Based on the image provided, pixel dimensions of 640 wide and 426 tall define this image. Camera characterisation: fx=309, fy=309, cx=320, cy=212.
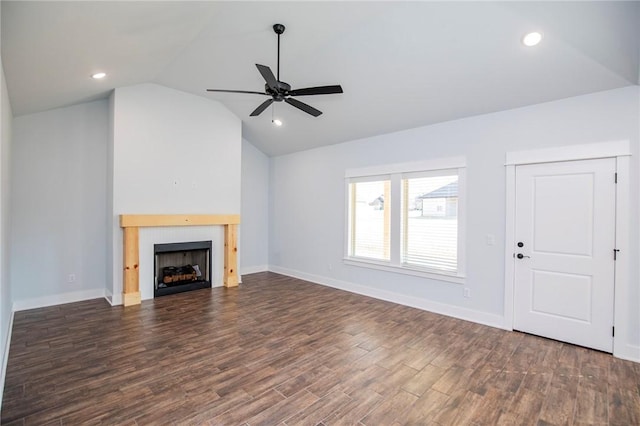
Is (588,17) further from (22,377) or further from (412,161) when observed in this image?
(22,377)

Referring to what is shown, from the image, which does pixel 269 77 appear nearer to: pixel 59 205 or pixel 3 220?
pixel 3 220

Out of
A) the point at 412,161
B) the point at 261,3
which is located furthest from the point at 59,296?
the point at 412,161

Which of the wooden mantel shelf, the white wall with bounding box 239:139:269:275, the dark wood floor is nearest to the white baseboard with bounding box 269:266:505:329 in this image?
the dark wood floor

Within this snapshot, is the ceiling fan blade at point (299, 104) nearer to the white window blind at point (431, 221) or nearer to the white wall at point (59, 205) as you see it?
the white window blind at point (431, 221)

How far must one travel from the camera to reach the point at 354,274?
226 inches

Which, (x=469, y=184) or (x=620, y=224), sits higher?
(x=469, y=184)

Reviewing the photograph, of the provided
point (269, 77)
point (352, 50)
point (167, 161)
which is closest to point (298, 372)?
point (269, 77)

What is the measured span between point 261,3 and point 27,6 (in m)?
1.85

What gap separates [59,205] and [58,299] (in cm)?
148

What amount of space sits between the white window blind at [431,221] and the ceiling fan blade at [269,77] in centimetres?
275

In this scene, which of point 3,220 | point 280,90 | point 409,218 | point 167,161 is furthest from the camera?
point 167,161

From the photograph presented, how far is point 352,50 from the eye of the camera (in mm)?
3709

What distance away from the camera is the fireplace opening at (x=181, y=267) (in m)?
5.31

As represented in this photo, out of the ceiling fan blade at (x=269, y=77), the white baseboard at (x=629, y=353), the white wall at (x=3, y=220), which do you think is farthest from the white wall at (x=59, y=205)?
the white baseboard at (x=629, y=353)
